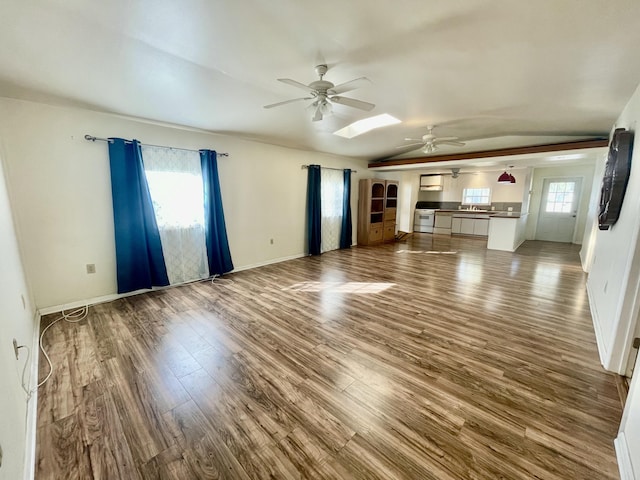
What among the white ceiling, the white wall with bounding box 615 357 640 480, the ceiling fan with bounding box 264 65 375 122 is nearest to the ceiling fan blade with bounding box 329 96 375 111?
the ceiling fan with bounding box 264 65 375 122

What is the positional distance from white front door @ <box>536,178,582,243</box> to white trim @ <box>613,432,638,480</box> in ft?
27.4

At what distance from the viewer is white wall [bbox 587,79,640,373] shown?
74.4 inches

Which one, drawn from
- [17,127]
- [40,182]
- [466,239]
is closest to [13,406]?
[40,182]

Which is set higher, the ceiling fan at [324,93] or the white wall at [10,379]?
the ceiling fan at [324,93]

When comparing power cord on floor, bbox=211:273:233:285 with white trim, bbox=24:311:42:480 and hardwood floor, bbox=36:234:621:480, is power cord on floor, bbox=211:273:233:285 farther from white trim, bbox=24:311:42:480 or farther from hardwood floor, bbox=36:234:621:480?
white trim, bbox=24:311:42:480

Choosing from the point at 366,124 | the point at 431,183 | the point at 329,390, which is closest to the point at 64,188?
the point at 329,390

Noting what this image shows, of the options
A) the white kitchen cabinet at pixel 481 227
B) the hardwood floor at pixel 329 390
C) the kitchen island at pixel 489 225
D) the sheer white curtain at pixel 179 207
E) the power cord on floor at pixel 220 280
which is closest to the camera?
the hardwood floor at pixel 329 390

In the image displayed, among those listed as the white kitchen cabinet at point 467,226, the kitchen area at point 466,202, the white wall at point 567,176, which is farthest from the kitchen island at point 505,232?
the white wall at point 567,176

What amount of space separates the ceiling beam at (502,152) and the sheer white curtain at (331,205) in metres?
1.54

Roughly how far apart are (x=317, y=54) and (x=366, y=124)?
99.2 inches

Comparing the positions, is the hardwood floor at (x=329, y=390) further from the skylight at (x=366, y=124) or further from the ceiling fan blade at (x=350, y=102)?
the skylight at (x=366, y=124)

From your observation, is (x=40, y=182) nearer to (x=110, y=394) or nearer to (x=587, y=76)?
(x=110, y=394)

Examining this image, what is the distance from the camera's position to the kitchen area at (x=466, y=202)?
791 cm

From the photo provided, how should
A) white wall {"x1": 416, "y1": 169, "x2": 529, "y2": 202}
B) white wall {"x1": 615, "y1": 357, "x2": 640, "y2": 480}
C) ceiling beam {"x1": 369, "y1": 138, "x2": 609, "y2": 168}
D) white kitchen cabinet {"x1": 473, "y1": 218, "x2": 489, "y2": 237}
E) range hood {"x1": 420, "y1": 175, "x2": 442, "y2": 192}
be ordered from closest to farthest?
1. white wall {"x1": 615, "y1": 357, "x2": 640, "y2": 480}
2. ceiling beam {"x1": 369, "y1": 138, "x2": 609, "y2": 168}
3. white wall {"x1": 416, "y1": 169, "x2": 529, "y2": 202}
4. white kitchen cabinet {"x1": 473, "y1": 218, "x2": 489, "y2": 237}
5. range hood {"x1": 420, "y1": 175, "x2": 442, "y2": 192}
